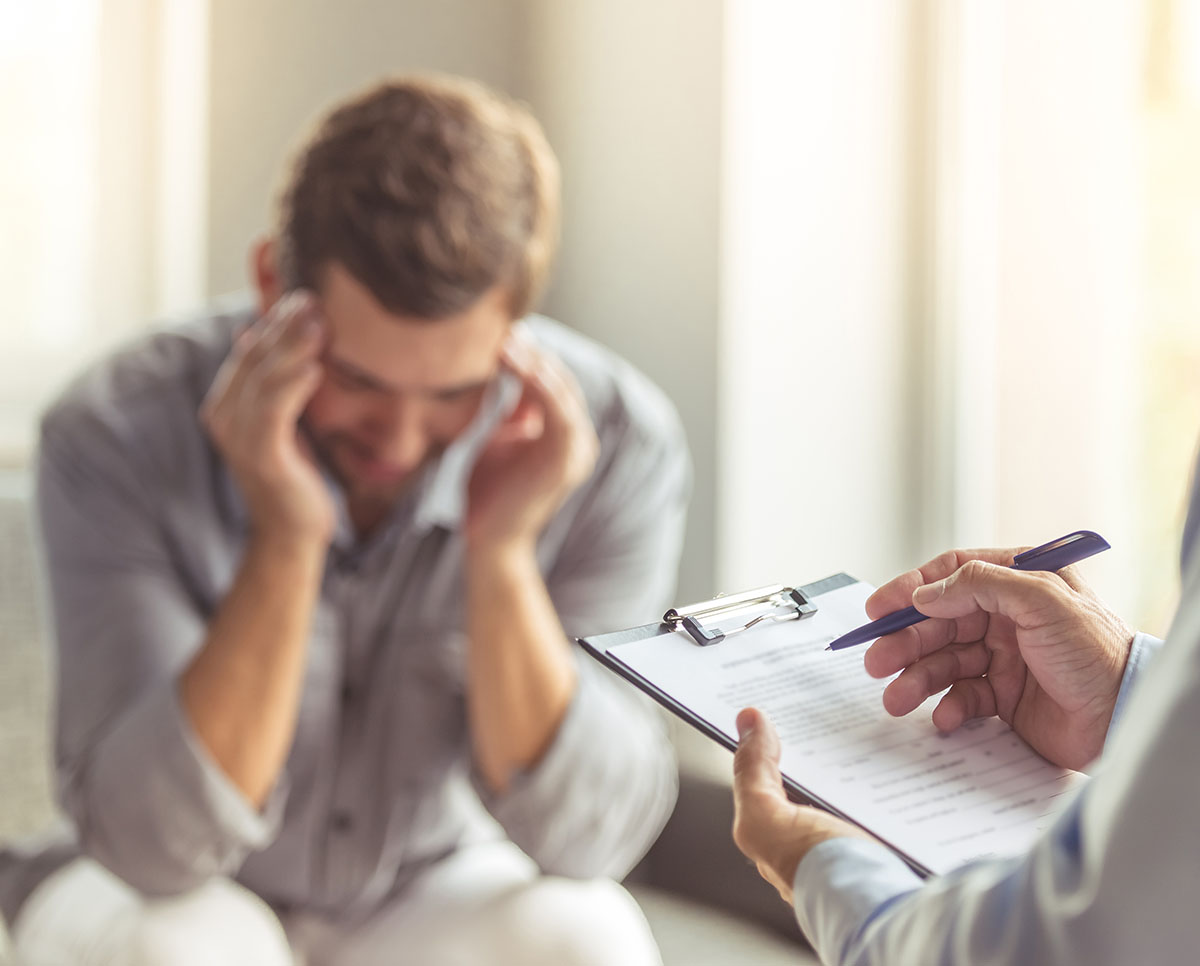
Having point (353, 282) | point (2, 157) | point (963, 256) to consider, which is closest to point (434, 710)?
point (353, 282)

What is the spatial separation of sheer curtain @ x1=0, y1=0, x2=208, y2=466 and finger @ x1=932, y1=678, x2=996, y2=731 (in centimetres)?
134

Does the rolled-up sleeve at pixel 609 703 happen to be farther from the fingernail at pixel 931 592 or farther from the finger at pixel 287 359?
the fingernail at pixel 931 592

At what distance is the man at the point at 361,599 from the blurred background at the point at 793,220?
0.36m

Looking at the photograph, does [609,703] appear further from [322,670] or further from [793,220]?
[793,220]

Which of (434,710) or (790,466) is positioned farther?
(790,466)

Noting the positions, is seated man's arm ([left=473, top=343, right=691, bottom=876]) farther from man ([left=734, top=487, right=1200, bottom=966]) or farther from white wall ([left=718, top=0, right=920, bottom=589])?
man ([left=734, top=487, right=1200, bottom=966])

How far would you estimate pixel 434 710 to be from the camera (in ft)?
4.02

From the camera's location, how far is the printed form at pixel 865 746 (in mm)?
509

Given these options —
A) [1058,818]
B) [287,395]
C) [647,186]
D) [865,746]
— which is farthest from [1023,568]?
[647,186]

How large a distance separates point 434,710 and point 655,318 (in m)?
0.67

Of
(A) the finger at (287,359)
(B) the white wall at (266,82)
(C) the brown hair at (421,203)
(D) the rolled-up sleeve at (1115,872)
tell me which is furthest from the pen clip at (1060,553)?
(B) the white wall at (266,82)

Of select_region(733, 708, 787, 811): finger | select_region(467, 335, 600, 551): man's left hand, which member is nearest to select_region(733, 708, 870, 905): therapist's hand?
select_region(733, 708, 787, 811): finger

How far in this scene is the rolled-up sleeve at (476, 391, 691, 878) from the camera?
113 cm

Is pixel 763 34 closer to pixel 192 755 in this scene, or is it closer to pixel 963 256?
pixel 963 256
